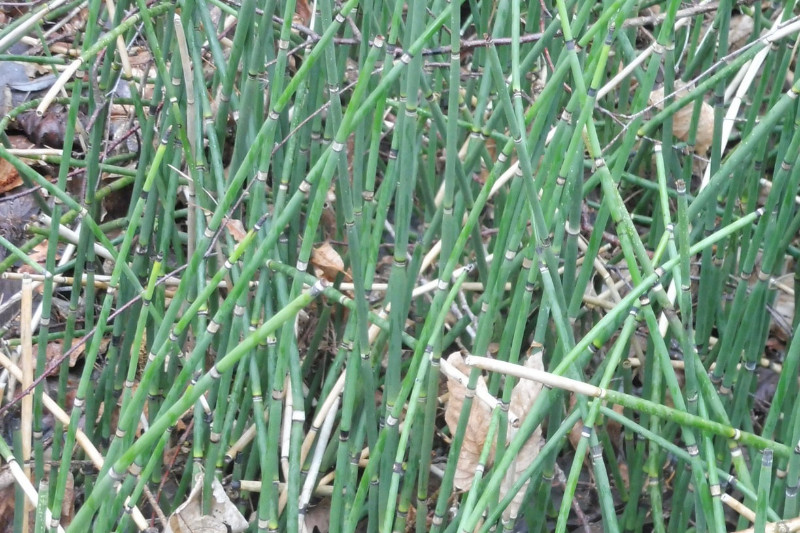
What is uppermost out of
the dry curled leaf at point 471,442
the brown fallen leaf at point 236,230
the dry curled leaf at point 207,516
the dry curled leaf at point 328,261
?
the brown fallen leaf at point 236,230

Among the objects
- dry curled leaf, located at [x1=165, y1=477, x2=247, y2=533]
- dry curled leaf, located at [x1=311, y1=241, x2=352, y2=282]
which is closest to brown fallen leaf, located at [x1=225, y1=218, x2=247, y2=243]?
dry curled leaf, located at [x1=311, y1=241, x2=352, y2=282]

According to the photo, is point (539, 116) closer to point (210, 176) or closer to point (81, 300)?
point (210, 176)

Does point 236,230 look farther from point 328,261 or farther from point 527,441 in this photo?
point 527,441

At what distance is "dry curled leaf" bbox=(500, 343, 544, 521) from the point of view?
1039 millimetres

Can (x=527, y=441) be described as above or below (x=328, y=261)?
below

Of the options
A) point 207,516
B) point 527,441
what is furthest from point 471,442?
point 207,516

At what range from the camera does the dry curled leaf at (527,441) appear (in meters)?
1.04

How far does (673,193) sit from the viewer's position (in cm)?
130

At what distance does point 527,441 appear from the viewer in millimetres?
1079

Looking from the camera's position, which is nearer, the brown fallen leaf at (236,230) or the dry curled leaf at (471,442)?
the dry curled leaf at (471,442)

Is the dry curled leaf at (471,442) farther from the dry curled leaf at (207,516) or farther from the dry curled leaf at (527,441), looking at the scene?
the dry curled leaf at (207,516)

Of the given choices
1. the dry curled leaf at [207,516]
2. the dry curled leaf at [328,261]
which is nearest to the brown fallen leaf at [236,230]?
the dry curled leaf at [328,261]

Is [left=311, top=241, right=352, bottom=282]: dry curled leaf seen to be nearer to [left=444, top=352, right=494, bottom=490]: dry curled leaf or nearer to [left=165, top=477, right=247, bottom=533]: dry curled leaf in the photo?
[left=444, top=352, right=494, bottom=490]: dry curled leaf

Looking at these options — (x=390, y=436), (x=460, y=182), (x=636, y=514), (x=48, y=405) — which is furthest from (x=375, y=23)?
(x=636, y=514)
